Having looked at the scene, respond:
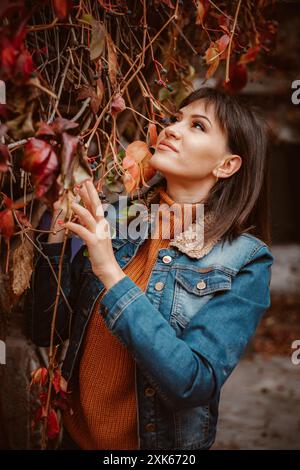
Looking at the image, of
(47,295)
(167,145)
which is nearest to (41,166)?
(167,145)

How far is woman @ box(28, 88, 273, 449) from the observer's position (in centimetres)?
135

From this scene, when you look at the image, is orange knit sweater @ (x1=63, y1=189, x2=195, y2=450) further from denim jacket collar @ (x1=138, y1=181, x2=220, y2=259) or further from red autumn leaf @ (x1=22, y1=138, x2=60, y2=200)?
red autumn leaf @ (x1=22, y1=138, x2=60, y2=200)

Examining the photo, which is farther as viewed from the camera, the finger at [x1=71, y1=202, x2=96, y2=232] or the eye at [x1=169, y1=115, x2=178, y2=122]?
the eye at [x1=169, y1=115, x2=178, y2=122]

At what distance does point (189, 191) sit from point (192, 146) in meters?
0.14

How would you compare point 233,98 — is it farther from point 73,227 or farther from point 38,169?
point 38,169

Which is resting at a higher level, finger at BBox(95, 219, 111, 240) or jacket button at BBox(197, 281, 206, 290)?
finger at BBox(95, 219, 111, 240)

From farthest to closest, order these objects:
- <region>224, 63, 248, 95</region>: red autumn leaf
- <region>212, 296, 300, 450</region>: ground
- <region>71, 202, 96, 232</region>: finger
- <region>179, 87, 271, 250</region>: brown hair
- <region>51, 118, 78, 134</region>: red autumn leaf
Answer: <region>212, 296, 300, 450</region>: ground → <region>224, 63, 248, 95</region>: red autumn leaf → <region>179, 87, 271, 250</region>: brown hair → <region>71, 202, 96, 232</region>: finger → <region>51, 118, 78, 134</region>: red autumn leaf

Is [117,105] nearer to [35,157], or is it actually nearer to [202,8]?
[202,8]

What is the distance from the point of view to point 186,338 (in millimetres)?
1413

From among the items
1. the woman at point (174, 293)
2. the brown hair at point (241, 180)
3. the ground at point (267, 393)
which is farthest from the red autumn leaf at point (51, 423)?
the ground at point (267, 393)

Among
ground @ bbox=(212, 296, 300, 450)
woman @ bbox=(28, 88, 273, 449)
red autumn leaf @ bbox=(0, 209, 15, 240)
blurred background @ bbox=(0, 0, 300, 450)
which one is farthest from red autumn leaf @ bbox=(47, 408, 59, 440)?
ground @ bbox=(212, 296, 300, 450)

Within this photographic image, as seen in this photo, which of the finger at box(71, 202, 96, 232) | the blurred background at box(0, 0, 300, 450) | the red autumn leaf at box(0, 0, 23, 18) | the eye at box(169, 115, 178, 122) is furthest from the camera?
the blurred background at box(0, 0, 300, 450)

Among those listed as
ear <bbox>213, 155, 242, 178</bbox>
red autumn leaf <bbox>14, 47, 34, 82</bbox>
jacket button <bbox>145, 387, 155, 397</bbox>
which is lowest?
jacket button <bbox>145, 387, 155, 397</bbox>

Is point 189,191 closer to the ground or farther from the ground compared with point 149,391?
farther from the ground
